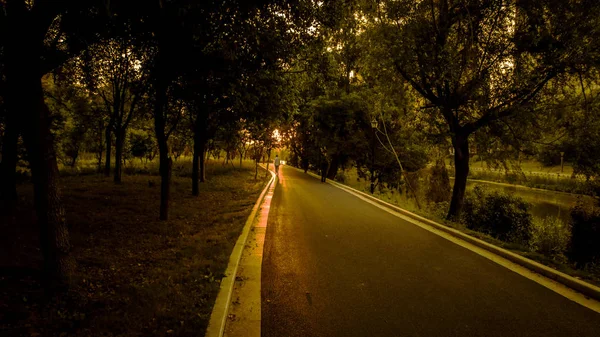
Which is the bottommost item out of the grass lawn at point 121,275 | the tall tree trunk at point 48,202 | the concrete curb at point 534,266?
the grass lawn at point 121,275

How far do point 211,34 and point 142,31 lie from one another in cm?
302

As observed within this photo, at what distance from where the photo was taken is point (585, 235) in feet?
31.9

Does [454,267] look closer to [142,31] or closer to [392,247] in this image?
[392,247]

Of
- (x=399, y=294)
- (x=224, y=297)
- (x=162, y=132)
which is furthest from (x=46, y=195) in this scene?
(x=399, y=294)

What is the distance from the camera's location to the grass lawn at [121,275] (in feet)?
11.6

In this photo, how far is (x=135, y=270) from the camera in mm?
5258

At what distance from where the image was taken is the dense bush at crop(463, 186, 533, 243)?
41.4ft

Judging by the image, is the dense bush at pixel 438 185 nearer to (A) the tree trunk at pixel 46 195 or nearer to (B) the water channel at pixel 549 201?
(B) the water channel at pixel 549 201

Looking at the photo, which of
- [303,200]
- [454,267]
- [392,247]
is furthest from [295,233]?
[303,200]

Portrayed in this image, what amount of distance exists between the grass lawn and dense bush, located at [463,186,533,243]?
1125 cm

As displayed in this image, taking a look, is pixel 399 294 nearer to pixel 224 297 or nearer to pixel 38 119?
pixel 224 297

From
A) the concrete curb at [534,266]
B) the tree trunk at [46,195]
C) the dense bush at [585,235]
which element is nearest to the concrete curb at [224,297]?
the tree trunk at [46,195]

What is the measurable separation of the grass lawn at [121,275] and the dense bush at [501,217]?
11246 millimetres

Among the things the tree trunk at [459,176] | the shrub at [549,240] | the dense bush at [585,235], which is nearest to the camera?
the dense bush at [585,235]
